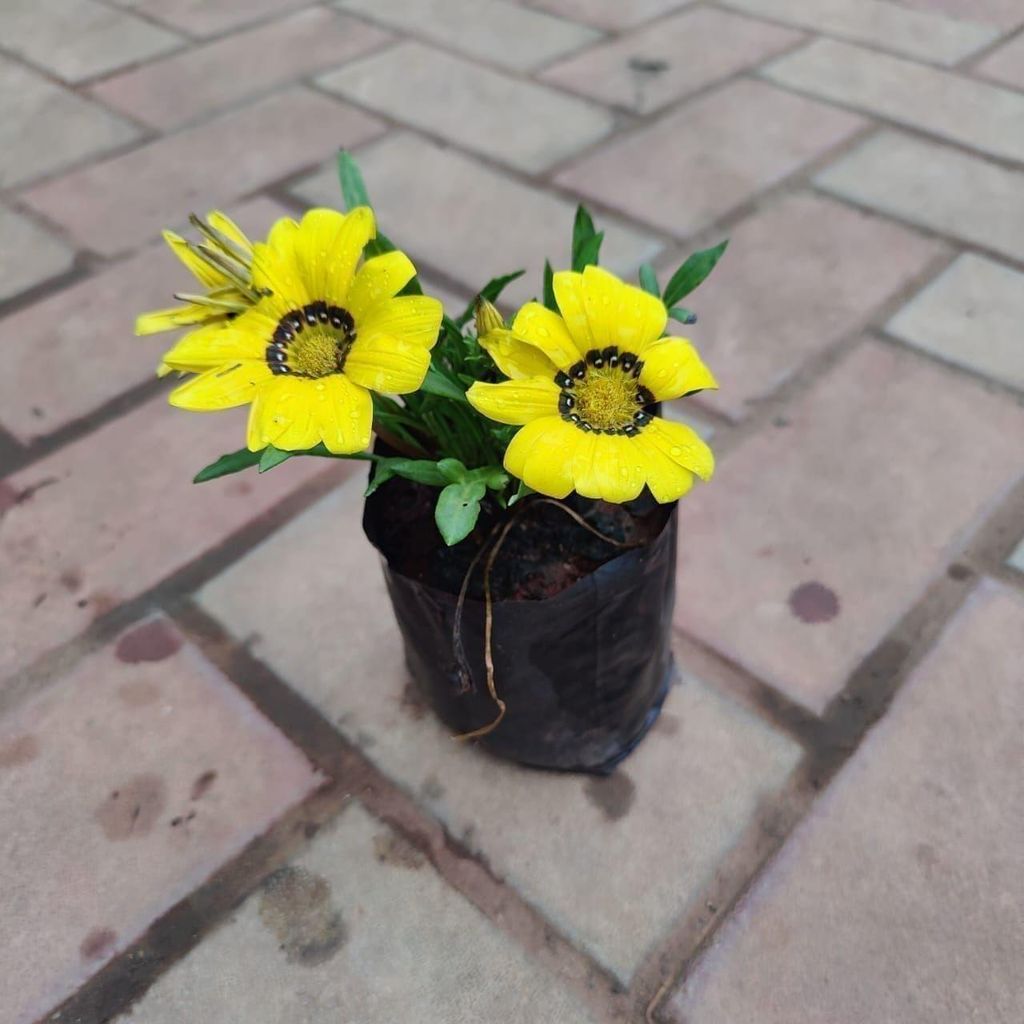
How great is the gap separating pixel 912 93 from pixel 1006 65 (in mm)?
297

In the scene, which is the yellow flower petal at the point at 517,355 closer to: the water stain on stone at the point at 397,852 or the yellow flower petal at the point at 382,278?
the yellow flower petal at the point at 382,278

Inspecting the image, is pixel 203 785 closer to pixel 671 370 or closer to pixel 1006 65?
pixel 671 370

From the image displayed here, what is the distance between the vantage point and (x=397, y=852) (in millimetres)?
997

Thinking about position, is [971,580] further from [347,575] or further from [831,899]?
[347,575]

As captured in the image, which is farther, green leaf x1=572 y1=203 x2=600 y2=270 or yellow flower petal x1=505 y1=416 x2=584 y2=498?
green leaf x1=572 y1=203 x2=600 y2=270

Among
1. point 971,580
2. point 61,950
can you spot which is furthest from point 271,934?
point 971,580

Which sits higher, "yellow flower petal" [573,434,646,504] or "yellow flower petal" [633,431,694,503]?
"yellow flower petal" [573,434,646,504]

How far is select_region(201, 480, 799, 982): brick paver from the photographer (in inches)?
37.8

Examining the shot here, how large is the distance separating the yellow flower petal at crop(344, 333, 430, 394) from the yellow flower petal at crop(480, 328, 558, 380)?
0.23ft

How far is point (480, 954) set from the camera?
36.4 inches

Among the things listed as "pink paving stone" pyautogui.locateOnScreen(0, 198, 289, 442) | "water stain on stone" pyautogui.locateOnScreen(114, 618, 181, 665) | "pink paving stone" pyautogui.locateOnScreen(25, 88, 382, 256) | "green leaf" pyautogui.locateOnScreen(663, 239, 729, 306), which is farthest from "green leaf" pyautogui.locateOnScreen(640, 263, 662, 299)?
"pink paving stone" pyautogui.locateOnScreen(25, 88, 382, 256)

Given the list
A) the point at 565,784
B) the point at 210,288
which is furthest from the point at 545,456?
the point at 565,784

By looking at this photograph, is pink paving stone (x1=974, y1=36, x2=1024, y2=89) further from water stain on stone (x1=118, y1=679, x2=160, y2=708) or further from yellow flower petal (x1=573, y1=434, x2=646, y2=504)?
water stain on stone (x1=118, y1=679, x2=160, y2=708)

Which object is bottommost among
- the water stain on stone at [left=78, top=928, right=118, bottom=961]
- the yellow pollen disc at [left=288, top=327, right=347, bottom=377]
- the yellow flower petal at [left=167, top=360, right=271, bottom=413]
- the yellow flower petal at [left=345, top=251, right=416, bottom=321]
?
the water stain on stone at [left=78, top=928, right=118, bottom=961]
